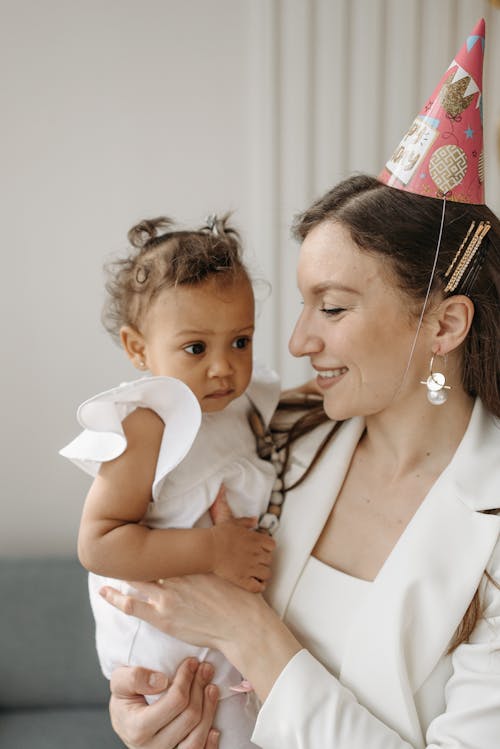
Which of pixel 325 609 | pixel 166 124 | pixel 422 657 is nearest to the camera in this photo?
pixel 422 657

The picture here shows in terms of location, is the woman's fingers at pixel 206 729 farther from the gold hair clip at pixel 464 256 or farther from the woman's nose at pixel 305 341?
the gold hair clip at pixel 464 256

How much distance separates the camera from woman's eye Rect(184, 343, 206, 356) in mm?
1370

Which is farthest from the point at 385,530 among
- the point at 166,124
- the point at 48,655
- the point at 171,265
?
the point at 166,124

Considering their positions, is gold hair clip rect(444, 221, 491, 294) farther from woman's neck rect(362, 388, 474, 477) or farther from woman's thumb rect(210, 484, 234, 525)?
woman's thumb rect(210, 484, 234, 525)

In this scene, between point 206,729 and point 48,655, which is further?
point 48,655

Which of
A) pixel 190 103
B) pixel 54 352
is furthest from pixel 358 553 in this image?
pixel 190 103

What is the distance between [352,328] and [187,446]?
13.1 inches

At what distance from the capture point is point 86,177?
6.57ft

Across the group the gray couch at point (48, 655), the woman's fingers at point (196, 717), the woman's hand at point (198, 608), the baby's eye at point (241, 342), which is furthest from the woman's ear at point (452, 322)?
the gray couch at point (48, 655)

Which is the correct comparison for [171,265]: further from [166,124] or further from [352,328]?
[166,124]

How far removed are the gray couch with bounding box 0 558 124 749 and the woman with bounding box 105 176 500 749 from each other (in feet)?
2.01

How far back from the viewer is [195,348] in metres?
1.38

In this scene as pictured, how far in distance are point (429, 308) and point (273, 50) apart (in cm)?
91

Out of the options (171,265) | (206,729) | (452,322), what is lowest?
(206,729)
